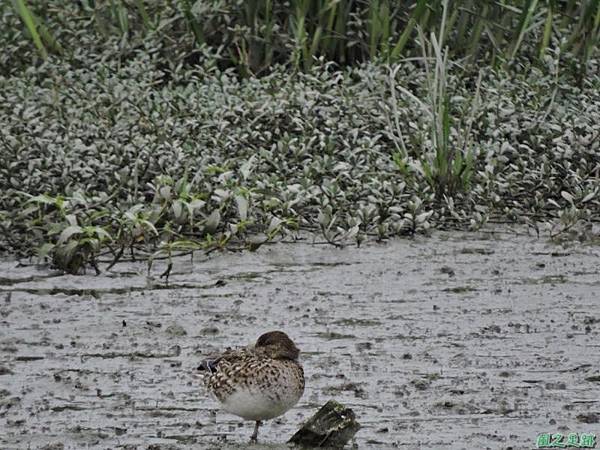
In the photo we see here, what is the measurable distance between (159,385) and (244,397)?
81 centimetres

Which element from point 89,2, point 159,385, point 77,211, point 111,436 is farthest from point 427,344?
point 89,2

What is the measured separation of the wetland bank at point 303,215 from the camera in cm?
584

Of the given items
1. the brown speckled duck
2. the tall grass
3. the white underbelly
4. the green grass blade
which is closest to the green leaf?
the brown speckled duck

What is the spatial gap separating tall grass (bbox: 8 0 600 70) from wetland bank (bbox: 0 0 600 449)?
22 mm

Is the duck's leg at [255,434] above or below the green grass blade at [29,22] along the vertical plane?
above

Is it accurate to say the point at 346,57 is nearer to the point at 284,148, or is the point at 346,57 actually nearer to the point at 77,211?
the point at 284,148

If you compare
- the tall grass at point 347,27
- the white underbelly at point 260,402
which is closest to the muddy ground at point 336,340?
the white underbelly at point 260,402

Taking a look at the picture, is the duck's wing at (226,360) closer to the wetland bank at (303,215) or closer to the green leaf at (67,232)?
the wetland bank at (303,215)

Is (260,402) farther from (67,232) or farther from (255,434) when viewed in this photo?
(67,232)

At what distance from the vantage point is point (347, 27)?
10688mm

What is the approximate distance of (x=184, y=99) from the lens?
9766mm

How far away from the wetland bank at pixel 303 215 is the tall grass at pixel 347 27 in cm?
2

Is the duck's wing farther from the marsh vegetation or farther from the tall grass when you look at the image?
the tall grass

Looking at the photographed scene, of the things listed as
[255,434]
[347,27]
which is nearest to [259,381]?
[255,434]
